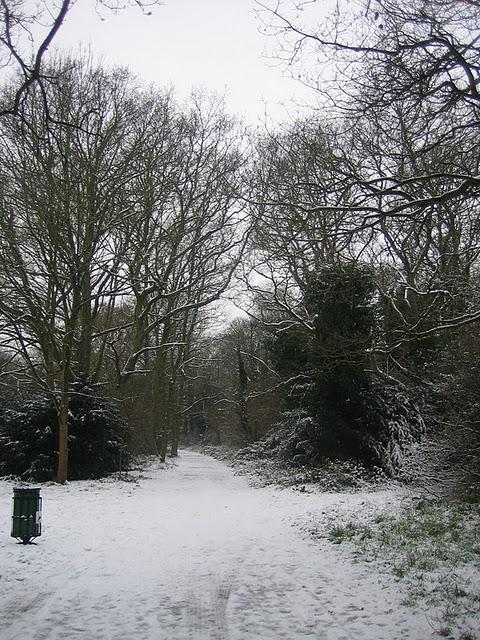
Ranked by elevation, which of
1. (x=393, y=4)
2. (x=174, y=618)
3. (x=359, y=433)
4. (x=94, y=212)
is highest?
(x=94, y=212)

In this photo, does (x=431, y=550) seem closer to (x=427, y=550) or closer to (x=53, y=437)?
(x=427, y=550)

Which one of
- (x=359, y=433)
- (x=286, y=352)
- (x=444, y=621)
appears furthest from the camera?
(x=286, y=352)

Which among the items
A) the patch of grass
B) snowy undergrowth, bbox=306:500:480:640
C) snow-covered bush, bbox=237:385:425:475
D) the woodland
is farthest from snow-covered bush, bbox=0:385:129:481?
the patch of grass

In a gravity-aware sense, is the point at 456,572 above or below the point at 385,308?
below

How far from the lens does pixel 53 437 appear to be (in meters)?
18.3

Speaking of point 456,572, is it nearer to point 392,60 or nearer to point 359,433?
point 392,60

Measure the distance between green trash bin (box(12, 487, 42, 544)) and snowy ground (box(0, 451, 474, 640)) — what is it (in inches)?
7.7

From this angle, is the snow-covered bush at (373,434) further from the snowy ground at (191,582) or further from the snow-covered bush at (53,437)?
the snow-covered bush at (53,437)

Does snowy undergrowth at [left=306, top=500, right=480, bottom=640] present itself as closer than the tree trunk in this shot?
Yes

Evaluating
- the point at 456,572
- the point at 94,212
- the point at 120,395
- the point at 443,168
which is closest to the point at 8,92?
the point at 94,212

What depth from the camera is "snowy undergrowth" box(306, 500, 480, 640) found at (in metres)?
5.41

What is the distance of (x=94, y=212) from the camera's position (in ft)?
60.6

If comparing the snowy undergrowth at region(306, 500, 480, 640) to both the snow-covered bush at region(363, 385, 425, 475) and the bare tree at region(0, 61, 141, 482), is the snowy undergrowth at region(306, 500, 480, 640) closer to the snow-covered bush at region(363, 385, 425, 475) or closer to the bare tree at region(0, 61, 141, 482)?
the snow-covered bush at region(363, 385, 425, 475)

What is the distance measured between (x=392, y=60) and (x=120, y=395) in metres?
18.1
